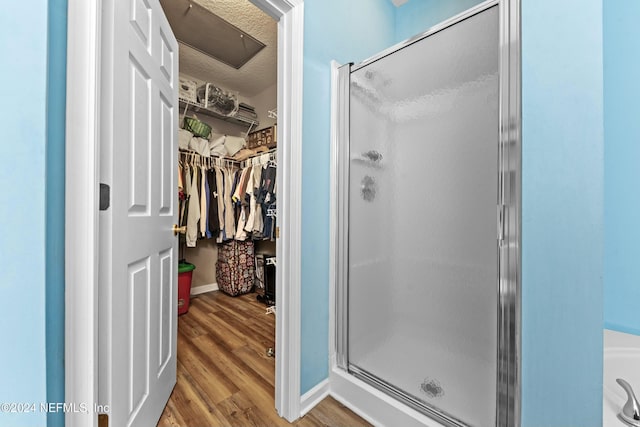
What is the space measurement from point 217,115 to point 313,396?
309 centimetres

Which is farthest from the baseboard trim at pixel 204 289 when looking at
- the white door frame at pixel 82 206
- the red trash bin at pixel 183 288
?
the white door frame at pixel 82 206

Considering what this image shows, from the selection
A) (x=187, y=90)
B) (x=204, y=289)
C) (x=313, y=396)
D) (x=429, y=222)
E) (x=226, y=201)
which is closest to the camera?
(x=429, y=222)

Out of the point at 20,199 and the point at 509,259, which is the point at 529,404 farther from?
the point at 20,199

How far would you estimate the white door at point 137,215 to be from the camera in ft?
2.48

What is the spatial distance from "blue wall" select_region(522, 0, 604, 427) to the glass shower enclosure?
1.11ft

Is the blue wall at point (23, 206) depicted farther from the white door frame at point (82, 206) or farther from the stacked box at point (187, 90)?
the stacked box at point (187, 90)

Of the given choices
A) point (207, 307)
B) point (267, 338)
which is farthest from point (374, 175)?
point (207, 307)

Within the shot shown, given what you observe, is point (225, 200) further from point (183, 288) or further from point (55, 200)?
point (55, 200)

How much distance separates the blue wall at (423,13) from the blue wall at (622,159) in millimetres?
982

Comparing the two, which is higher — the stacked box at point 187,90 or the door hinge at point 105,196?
the stacked box at point 187,90

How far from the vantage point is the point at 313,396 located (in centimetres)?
127

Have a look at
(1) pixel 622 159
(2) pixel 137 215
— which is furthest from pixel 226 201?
(1) pixel 622 159

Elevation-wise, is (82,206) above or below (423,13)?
below

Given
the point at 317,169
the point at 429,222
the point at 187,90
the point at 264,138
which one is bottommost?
the point at 429,222
